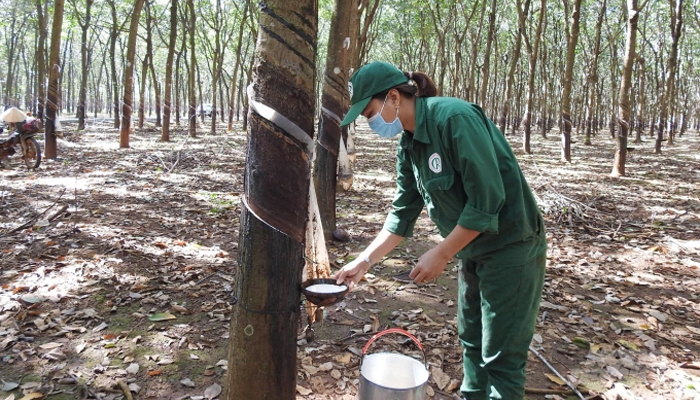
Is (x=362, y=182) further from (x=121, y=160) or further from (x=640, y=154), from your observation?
(x=640, y=154)

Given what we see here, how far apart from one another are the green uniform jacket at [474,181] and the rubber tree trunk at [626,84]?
32.5 feet

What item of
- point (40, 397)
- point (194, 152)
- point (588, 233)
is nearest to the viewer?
point (40, 397)

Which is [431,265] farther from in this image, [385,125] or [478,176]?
[385,125]

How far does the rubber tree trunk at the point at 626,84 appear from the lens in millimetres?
9773

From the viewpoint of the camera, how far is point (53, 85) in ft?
34.0

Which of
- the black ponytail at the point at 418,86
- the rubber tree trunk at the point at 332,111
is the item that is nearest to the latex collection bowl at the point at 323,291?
the black ponytail at the point at 418,86

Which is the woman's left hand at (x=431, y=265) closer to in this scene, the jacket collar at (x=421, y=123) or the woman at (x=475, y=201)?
the woman at (x=475, y=201)

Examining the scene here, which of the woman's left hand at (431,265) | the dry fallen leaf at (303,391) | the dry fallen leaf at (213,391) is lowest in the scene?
the dry fallen leaf at (303,391)

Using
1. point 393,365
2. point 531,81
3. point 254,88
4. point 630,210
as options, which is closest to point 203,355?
point 393,365

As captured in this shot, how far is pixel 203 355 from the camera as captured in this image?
122 inches

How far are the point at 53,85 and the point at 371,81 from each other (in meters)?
11.2

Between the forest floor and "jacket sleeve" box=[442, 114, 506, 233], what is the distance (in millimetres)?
1608

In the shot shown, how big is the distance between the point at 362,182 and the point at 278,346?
8.06m

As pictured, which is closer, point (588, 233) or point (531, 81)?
point (588, 233)
